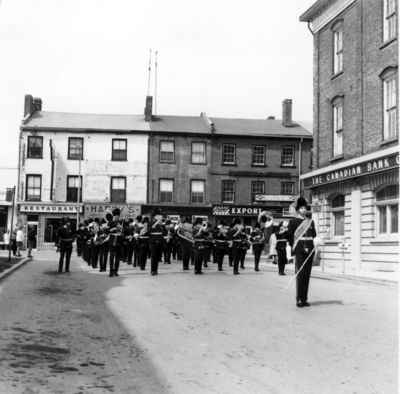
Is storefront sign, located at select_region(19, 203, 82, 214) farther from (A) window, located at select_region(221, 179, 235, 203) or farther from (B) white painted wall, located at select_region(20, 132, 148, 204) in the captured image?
(A) window, located at select_region(221, 179, 235, 203)

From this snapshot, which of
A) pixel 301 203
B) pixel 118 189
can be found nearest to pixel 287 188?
pixel 118 189

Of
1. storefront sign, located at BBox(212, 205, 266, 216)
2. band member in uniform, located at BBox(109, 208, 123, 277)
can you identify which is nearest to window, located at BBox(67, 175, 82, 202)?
storefront sign, located at BBox(212, 205, 266, 216)

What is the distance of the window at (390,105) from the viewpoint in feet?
67.9

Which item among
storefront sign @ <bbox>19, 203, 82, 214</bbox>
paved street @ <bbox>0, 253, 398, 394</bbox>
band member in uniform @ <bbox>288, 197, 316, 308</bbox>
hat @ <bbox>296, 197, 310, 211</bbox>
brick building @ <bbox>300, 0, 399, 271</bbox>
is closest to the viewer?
paved street @ <bbox>0, 253, 398, 394</bbox>

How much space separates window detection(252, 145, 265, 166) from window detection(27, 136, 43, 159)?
16.2 metres

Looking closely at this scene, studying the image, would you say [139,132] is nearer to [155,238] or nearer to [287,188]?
[287,188]

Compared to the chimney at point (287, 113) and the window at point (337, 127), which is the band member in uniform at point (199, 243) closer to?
the window at point (337, 127)

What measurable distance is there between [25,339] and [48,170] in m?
40.5

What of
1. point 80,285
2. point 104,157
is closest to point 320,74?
point 80,285

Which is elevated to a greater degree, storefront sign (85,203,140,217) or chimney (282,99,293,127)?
chimney (282,99,293,127)

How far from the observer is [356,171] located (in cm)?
2256

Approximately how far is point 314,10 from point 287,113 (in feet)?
77.0

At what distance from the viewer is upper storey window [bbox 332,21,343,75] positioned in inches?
984

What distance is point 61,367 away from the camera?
6324 millimetres
